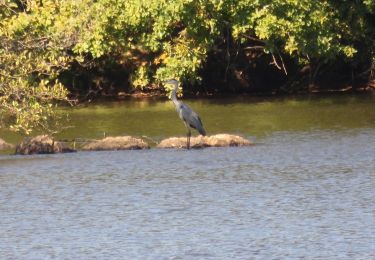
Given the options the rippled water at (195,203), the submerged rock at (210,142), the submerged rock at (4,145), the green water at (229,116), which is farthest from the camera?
the green water at (229,116)

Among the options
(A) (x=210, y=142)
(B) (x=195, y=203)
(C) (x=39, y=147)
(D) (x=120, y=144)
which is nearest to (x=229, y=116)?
(A) (x=210, y=142)

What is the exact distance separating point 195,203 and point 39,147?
955cm

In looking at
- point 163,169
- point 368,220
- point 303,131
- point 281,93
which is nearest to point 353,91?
point 281,93

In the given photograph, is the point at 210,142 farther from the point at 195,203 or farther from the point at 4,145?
the point at 195,203

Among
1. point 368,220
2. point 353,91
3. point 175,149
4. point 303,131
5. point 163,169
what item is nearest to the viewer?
point 368,220

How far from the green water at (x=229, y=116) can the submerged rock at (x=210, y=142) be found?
8.17 feet

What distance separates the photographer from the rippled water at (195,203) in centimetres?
1527

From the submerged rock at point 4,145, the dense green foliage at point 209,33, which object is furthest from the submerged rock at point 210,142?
the dense green foliage at point 209,33

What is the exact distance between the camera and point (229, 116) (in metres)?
36.5

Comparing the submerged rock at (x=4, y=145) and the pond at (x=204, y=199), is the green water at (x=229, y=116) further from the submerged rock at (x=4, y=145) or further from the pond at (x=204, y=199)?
the submerged rock at (x=4, y=145)

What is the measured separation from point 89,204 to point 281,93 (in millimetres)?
27513

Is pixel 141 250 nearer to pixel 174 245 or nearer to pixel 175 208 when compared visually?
pixel 174 245

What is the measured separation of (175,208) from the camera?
60.6ft

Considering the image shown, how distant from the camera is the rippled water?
15.3m
